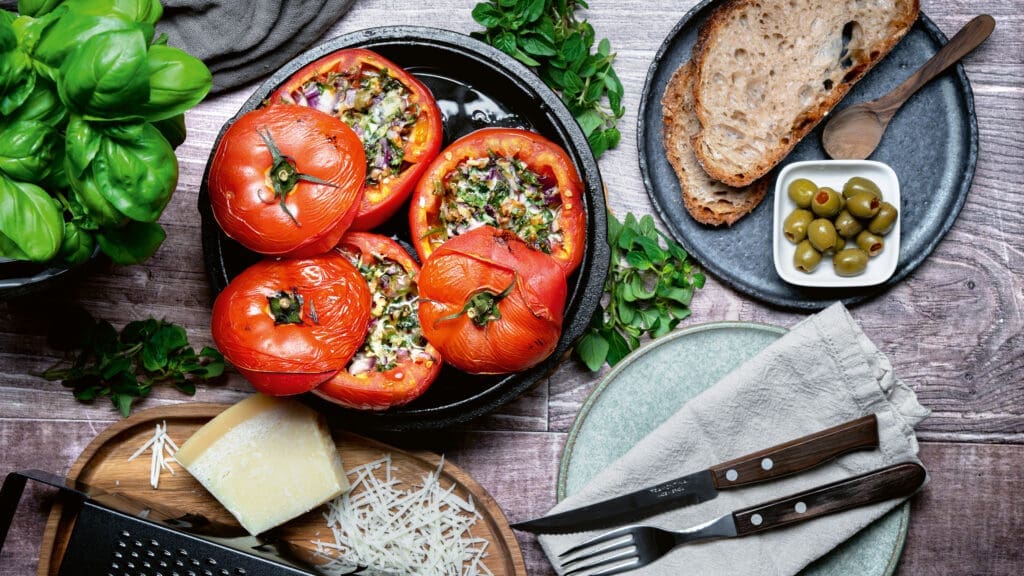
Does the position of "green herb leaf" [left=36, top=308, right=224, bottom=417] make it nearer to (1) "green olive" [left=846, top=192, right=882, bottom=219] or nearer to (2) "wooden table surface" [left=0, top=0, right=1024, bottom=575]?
(2) "wooden table surface" [left=0, top=0, right=1024, bottom=575]

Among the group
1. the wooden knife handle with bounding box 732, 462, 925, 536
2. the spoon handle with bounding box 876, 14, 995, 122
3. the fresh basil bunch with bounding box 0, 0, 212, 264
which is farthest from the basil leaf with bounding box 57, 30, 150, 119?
the spoon handle with bounding box 876, 14, 995, 122

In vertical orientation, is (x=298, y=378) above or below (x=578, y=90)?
below

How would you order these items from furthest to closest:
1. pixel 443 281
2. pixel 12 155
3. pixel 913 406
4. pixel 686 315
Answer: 1. pixel 686 315
2. pixel 913 406
3. pixel 443 281
4. pixel 12 155

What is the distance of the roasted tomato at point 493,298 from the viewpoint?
Answer: 1.38 m

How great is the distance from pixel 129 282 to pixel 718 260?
1.23m

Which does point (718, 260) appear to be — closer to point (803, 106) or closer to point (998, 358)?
point (803, 106)

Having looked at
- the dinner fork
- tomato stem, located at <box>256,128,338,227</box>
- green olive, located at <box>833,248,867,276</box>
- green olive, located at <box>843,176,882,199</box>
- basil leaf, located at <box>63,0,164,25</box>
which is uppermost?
green olive, located at <box>843,176,882,199</box>

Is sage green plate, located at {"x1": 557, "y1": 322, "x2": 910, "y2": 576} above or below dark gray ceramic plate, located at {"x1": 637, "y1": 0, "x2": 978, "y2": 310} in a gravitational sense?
below

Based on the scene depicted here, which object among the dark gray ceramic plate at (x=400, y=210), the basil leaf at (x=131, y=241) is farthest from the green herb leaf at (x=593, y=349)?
the basil leaf at (x=131, y=241)

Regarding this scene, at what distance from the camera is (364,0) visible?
68.7 inches

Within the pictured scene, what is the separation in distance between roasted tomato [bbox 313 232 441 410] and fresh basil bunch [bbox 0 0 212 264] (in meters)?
0.41

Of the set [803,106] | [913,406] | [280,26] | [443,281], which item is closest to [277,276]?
[443,281]

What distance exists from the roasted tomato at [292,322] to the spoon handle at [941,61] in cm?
113

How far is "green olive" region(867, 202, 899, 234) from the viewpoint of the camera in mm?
1636
